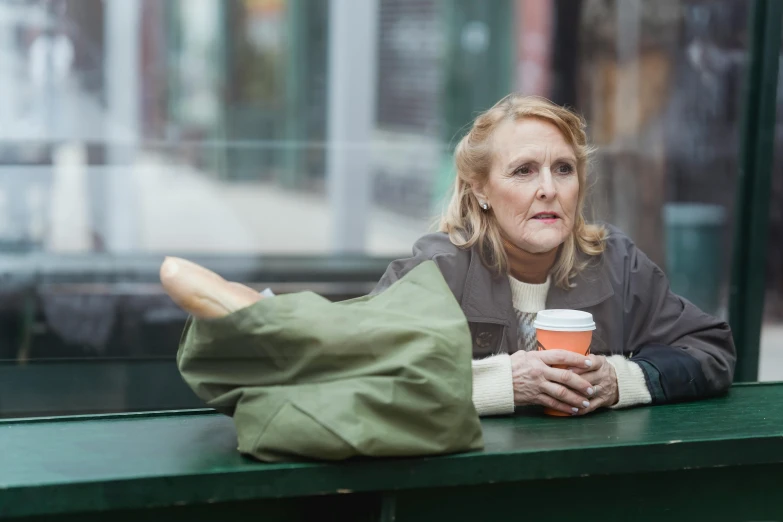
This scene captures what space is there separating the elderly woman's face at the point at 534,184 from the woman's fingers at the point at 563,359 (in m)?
0.29

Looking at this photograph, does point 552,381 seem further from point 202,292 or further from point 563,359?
point 202,292

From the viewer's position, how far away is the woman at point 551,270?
2230 mm

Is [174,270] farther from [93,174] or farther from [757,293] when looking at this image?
[93,174]

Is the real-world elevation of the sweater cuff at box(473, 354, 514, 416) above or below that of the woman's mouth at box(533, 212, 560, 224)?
below

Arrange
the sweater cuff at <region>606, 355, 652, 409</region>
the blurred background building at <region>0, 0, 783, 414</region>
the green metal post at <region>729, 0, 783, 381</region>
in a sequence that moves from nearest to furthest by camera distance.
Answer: the sweater cuff at <region>606, 355, 652, 409</region> < the green metal post at <region>729, 0, 783, 381</region> < the blurred background building at <region>0, 0, 783, 414</region>

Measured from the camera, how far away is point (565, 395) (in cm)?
207

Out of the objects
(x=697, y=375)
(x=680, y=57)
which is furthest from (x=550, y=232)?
(x=680, y=57)

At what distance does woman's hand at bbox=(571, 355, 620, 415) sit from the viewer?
210cm

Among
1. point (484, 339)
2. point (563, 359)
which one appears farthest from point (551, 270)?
point (563, 359)

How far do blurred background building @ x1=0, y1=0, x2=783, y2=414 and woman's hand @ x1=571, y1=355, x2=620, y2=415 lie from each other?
2.08m

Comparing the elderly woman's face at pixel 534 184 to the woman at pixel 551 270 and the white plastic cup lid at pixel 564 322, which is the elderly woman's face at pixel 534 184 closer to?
the woman at pixel 551 270

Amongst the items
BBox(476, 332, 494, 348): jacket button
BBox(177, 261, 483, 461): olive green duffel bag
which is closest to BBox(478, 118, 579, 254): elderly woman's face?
BBox(476, 332, 494, 348): jacket button

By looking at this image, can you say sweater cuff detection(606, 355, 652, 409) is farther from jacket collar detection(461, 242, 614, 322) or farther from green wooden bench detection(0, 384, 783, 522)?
jacket collar detection(461, 242, 614, 322)

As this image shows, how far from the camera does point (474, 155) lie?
7.72 feet
